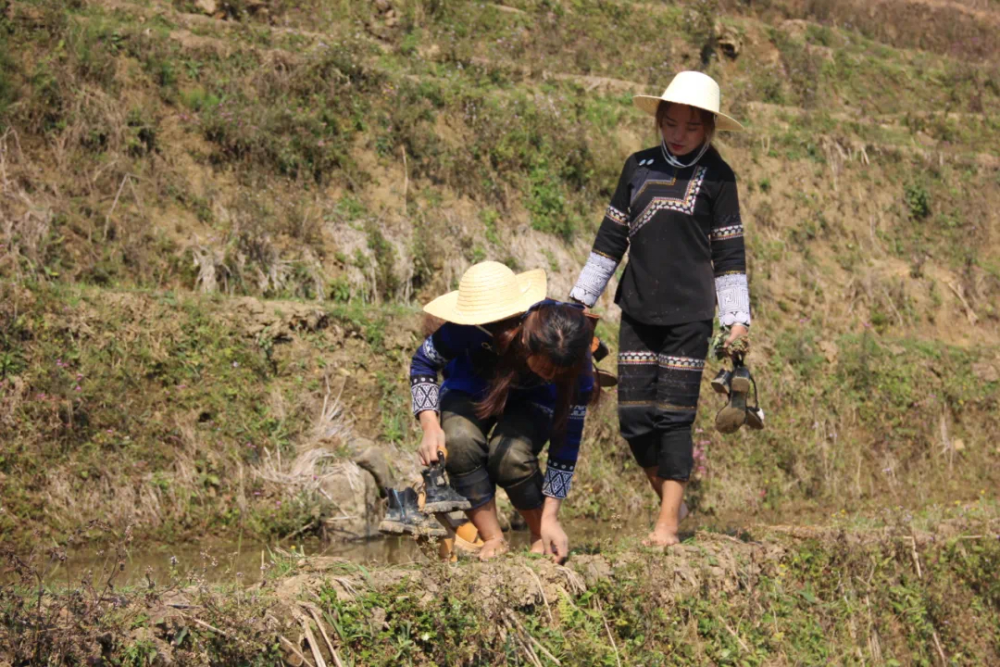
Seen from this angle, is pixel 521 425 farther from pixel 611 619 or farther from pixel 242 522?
pixel 242 522

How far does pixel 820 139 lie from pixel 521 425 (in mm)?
10383

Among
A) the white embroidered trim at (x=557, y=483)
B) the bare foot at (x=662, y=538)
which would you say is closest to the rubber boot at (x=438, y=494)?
the white embroidered trim at (x=557, y=483)

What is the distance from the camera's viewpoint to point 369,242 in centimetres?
993

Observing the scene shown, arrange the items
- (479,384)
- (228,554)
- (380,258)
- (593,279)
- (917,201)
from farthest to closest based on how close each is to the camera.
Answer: (917,201) < (380,258) < (228,554) < (593,279) < (479,384)

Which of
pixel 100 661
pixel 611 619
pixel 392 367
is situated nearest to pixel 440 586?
pixel 611 619

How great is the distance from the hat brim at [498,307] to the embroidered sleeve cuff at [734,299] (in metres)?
0.93

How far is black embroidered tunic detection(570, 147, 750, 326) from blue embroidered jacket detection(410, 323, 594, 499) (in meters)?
0.59

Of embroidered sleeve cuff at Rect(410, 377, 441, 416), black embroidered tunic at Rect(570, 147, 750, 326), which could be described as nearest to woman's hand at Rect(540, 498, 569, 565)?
embroidered sleeve cuff at Rect(410, 377, 441, 416)

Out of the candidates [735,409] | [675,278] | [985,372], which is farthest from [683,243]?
[985,372]

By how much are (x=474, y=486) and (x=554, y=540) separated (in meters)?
0.40

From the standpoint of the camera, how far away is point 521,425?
4.89 metres

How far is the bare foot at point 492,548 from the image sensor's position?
484 centimetres

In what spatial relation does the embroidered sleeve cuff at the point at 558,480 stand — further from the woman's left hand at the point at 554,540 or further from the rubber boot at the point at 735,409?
the rubber boot at the point at 735,409

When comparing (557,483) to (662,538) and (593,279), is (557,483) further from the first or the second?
(593,279)
